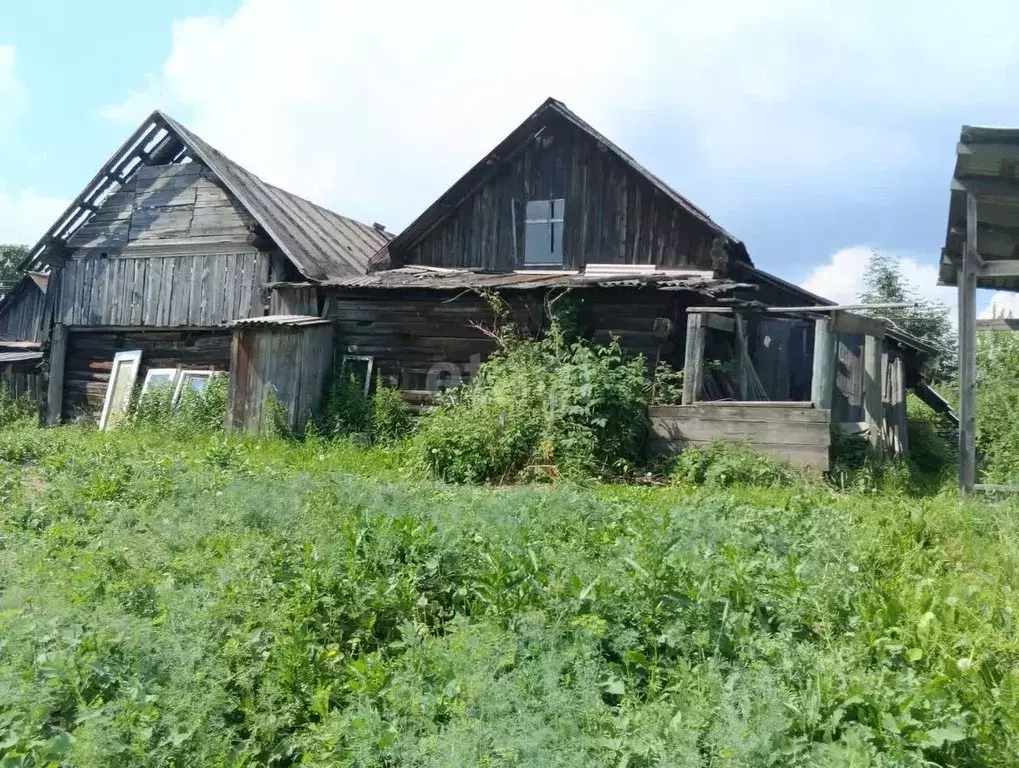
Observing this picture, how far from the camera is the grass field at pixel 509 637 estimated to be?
3.23 metres

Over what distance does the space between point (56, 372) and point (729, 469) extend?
1421 centimetres

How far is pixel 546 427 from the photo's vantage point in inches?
392

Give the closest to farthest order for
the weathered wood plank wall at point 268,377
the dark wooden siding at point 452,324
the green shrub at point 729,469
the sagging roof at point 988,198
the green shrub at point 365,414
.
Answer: the sagging roof at point 988,198, the green shrub at point 729,469, the dark wooden siding at point 452,324, the green shrub at point 365,414, the weathered wood plank wall at point 268,377

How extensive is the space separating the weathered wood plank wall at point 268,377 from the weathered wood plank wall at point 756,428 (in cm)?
577

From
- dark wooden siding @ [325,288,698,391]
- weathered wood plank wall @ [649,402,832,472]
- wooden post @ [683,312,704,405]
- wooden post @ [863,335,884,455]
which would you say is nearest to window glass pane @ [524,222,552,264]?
dark wooden siding @ [325,288,698,391]

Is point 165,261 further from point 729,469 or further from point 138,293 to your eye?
point 729,469

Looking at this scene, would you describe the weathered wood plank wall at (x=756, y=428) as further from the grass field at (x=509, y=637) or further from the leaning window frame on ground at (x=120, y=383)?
the leaning window frame on ground at (x=120, y=383)

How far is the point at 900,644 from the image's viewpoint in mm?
3727

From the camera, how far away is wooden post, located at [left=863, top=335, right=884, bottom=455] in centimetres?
989

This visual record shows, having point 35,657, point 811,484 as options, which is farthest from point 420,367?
point 35,657

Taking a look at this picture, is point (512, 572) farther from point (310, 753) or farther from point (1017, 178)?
point (1017, 178)

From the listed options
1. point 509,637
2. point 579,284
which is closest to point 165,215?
point 579,284

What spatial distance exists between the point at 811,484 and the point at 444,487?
4.07 m

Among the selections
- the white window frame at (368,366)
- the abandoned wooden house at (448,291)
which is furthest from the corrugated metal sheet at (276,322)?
the white window frame at (368,366)
